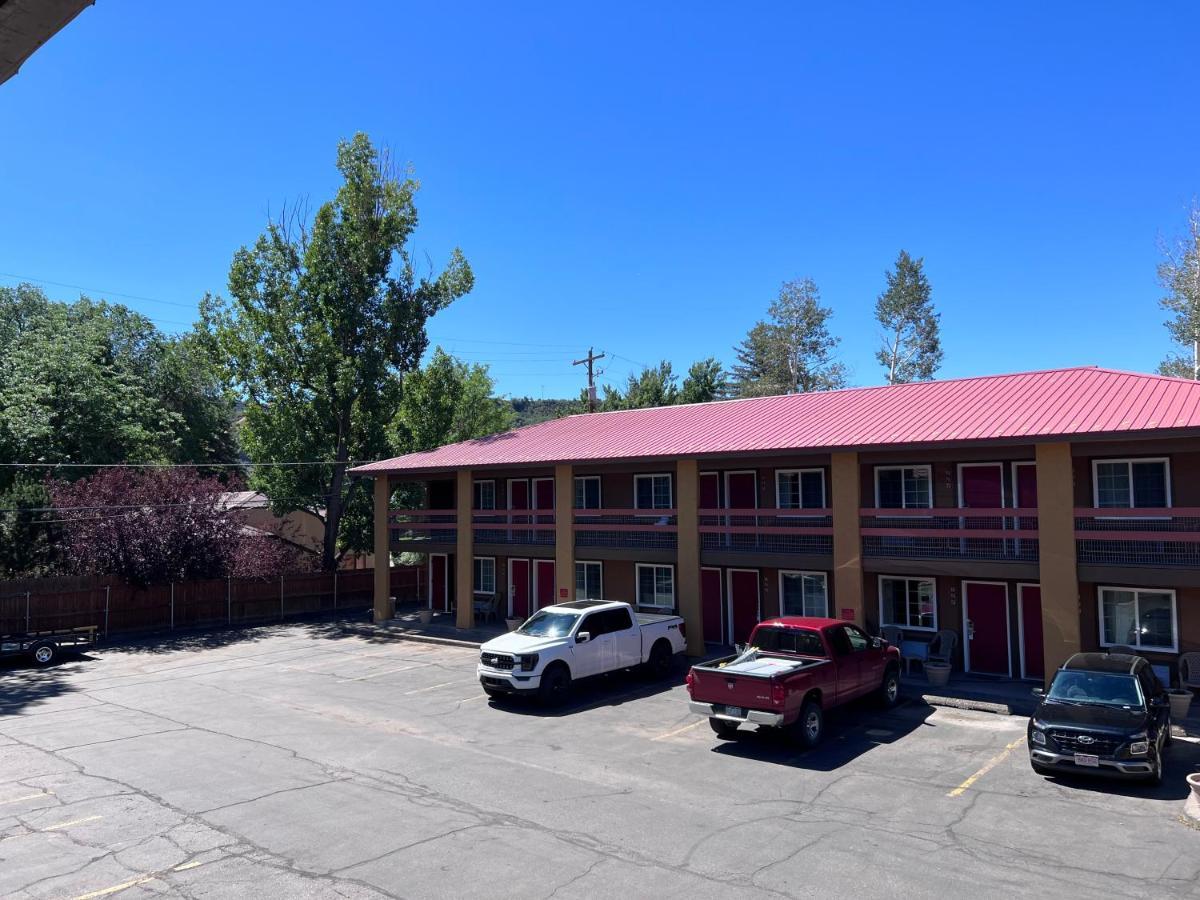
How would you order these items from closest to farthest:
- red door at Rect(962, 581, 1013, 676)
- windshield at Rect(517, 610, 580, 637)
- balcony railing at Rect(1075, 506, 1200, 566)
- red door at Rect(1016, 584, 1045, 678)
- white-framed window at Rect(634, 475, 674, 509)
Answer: balcony railing at Rect(1075, 506, 1200, 566) < windshield at Rect(517, 610, 580, 637) < red door at Rect(1016, 584, 1045, 678) < red door at Rect(962, 581, 1013, 676) < white-framed window at Rect(634, 475, 674, 509)

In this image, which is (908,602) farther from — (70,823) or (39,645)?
(39,645)

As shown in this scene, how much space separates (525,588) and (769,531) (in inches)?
464

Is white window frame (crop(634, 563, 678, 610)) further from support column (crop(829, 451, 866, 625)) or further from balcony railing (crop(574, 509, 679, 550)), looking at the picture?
support column (crop(829, 451, 866, 625))

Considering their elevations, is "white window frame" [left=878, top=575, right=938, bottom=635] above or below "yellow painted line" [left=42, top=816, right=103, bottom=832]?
above

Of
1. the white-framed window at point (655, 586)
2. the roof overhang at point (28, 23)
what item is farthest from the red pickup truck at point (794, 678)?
the roof overhang at point (28, 23)

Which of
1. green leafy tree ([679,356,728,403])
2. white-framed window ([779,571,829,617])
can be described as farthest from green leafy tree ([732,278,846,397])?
white-framed window ([779,571,829,617])

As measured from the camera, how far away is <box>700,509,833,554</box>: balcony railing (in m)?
21.0

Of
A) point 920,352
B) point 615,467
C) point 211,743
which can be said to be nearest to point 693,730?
point 211,743

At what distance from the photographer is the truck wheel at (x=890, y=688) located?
16663mm

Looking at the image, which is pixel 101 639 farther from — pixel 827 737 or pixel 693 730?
pixel 827 737

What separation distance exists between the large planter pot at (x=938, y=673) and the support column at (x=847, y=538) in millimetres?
1773

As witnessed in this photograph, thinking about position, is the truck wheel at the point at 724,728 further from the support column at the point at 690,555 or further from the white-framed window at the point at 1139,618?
the white-framed window at the point at 1139,618

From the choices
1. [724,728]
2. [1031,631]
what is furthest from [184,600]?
[1031,631]

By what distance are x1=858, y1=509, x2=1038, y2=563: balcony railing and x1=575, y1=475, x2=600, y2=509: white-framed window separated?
9.77 metres
